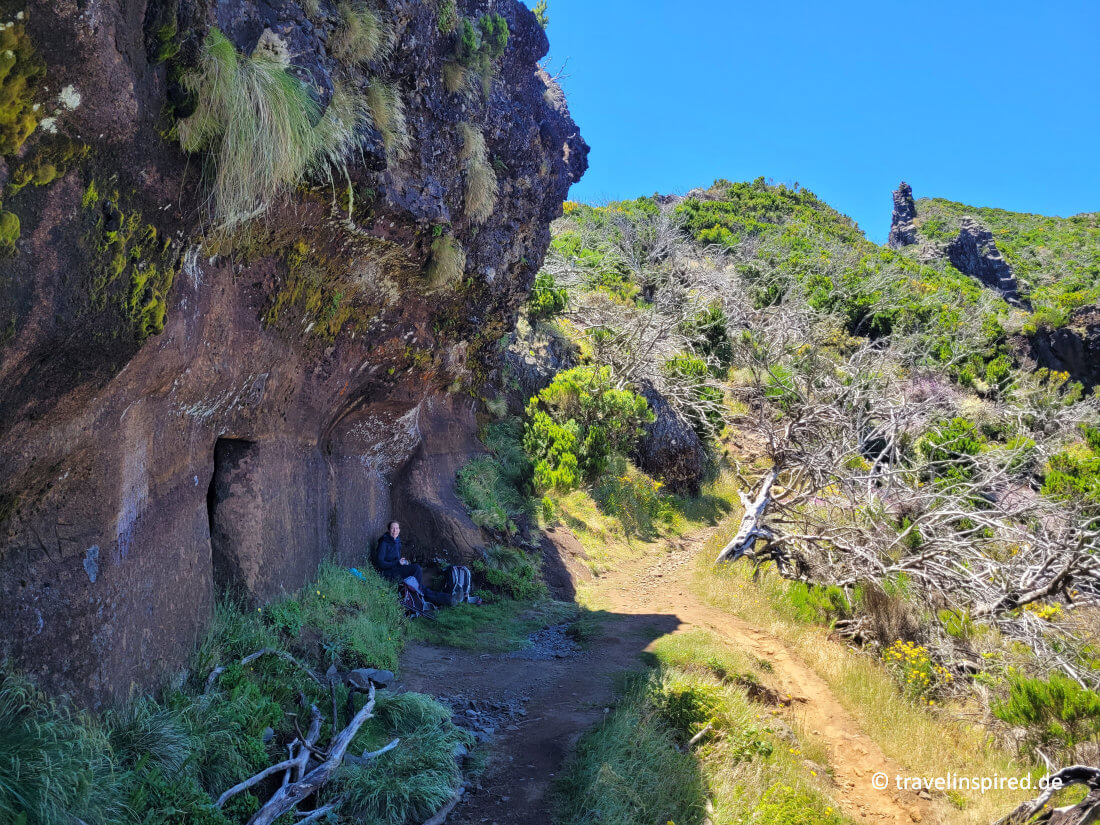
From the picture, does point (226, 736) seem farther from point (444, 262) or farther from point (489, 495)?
point (489, 495)

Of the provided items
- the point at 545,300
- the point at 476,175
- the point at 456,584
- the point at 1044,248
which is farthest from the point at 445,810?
the point at 1044,248

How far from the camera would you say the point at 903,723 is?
6602 millimetres

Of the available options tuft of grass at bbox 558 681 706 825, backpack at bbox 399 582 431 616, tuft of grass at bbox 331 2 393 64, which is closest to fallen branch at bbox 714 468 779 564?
backpack at bbox 399 582 431 616

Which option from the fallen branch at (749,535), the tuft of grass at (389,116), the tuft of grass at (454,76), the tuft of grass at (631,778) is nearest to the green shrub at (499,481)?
the fallen branch at (749,535)

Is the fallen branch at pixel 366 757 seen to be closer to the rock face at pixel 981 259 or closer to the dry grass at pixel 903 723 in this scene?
the dry grass at pixel 903 723

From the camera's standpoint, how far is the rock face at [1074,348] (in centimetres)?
2156

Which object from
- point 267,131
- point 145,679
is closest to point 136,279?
point 267,131

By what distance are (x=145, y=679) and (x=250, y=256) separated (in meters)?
2.77

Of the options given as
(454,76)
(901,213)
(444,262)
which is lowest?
(444,262)

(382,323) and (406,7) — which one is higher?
(406,7)

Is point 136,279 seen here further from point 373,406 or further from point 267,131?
point 373,406

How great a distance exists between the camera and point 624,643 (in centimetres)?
760

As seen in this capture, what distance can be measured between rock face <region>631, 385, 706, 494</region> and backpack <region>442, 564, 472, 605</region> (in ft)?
23.9

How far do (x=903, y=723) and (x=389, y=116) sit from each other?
749 cm
